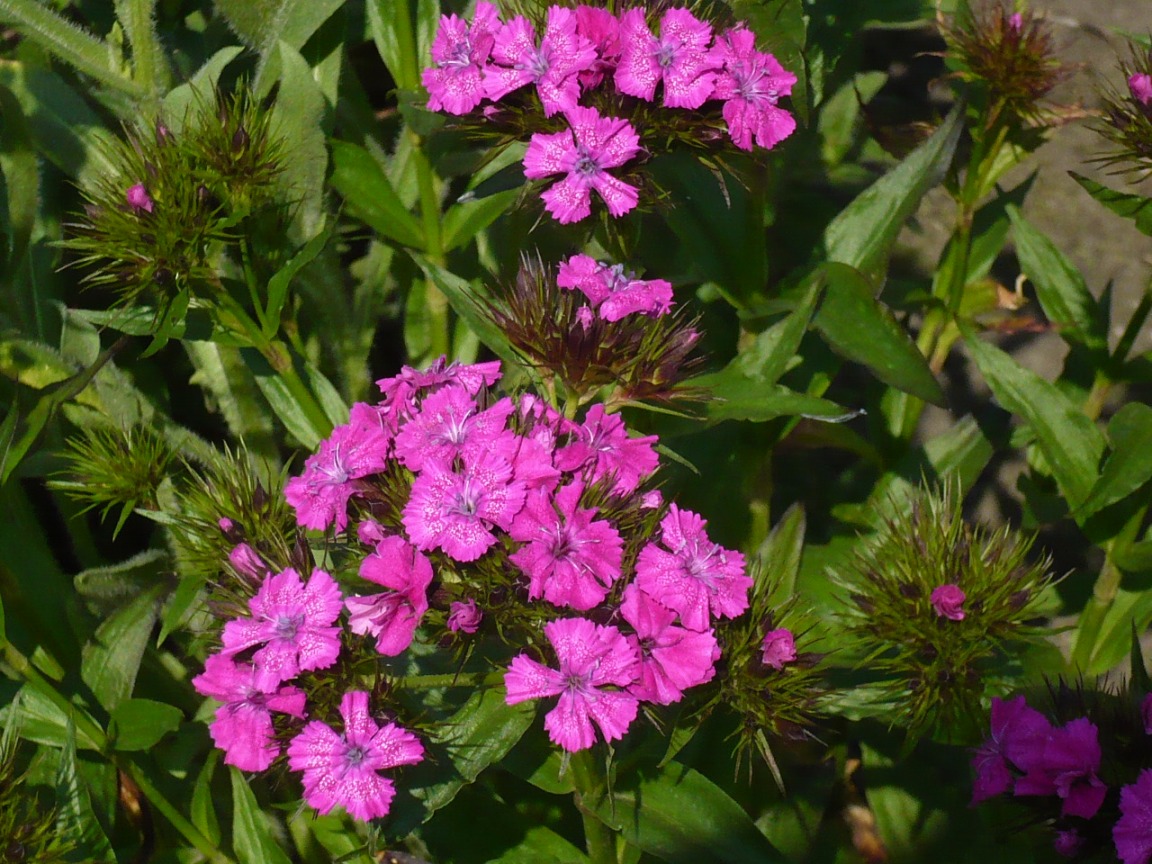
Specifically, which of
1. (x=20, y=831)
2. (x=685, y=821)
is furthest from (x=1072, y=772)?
(x=20, y=831)

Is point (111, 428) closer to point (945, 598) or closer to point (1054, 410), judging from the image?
point (945, 598)

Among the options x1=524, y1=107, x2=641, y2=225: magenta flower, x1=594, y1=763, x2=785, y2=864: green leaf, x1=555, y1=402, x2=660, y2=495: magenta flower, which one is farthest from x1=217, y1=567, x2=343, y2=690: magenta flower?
x1=524, y1=107, x2=641, y2=225: magenta flower

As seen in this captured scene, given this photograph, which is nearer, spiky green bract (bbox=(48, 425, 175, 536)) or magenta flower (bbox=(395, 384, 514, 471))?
magenta flower (bbox=(395, 384, 514, 471))

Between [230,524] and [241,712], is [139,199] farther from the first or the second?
[241,712]

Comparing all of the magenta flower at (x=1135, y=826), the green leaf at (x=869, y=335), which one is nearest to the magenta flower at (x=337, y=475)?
the green leaf at (x=869, y=335)

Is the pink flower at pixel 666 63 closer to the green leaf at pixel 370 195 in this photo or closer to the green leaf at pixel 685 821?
the green leaf at pixel 370 195

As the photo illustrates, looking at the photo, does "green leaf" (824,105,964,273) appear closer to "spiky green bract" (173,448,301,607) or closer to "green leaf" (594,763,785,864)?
"green leaf" (594,763,785,864)
